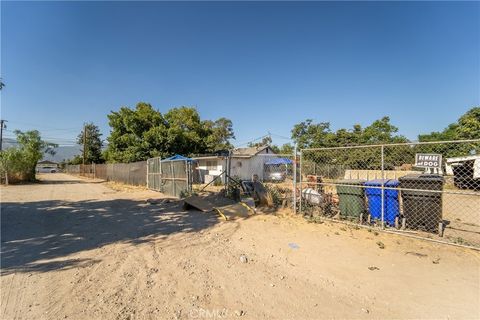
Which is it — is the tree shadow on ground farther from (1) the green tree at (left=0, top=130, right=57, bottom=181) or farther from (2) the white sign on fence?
(1) the green tree at (left=0, top=130, right=57, bottom=181)

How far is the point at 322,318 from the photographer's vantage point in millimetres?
2838

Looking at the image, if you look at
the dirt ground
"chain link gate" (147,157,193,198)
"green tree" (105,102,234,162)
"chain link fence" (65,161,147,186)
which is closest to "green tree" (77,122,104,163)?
"chain link fence" (65,161,147,186)

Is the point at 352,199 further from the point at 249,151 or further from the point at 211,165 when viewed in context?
the point at 249,151

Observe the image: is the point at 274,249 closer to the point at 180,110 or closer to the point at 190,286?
the point at 190,286

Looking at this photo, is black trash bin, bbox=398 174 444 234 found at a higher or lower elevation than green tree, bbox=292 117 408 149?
lower

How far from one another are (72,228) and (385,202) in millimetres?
8268

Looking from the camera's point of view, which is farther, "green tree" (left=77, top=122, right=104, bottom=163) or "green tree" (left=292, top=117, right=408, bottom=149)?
"green tree" (left=77, top=122, right=104, bottom=163)

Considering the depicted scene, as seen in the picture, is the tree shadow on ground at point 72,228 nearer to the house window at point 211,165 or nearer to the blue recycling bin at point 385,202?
the blue recycling bin at point 385,202

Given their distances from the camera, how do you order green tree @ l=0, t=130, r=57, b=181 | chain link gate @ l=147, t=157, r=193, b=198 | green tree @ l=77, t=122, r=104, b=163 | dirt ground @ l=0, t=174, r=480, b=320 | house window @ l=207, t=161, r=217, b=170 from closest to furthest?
dirt ground @ l=0, t=174, r=480, b=320 → chain link gate @ l=147, t=157, r=193, b=198 → green tree @ l=0, t=130, r=57, b=181 → house window @ l=207, t=161, r=217, b=170 → green tree @ l=77, t=122, r=104, b=163

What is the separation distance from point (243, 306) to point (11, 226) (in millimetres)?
7328

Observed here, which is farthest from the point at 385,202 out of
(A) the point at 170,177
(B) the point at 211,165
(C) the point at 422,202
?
(B) the point at 211,165

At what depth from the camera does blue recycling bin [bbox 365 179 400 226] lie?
633 centimetres

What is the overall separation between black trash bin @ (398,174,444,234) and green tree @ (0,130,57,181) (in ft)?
91.6

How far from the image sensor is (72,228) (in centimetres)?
659
